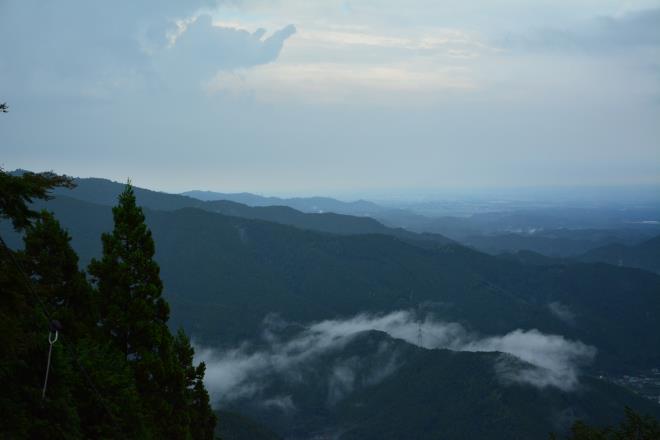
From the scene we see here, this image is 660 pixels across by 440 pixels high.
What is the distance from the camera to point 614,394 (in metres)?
180

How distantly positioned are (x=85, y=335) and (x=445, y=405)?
168077 millimetres

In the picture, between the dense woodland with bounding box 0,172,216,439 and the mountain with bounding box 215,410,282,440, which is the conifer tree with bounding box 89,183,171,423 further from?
the mountain with bounding box 215,410,282,440

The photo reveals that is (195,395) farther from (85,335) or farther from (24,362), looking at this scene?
(24,362)

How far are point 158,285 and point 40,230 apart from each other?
5304 mm

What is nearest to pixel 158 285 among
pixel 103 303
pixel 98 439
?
pixel 103 303

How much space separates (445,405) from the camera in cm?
17312

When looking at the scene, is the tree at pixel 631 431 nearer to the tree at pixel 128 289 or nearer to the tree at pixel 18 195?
the tree at pixel 128 289

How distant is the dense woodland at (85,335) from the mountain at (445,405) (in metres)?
151

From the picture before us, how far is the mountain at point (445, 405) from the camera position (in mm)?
160250

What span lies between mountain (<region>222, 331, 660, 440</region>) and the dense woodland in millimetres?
150702

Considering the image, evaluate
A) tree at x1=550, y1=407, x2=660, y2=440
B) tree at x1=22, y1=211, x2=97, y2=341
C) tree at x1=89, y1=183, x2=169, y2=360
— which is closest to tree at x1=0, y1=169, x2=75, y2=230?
tree at x1=22, y1=211, x2=97, y2=341

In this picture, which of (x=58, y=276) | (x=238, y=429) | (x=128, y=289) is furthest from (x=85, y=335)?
(x=238, y=429)

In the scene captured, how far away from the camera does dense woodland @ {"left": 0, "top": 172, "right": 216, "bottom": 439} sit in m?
15.6

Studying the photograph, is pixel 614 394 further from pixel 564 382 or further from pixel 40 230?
pixel 40 230
